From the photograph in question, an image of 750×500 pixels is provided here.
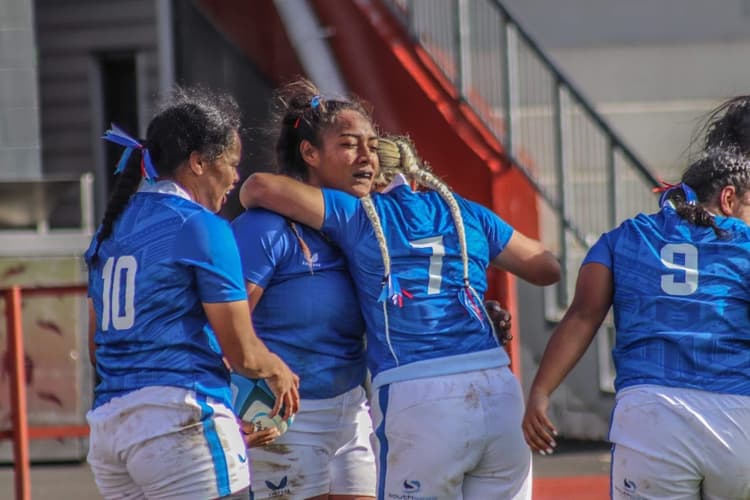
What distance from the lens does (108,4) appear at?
13.4 meters

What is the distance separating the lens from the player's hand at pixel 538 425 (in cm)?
401

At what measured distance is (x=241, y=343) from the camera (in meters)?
3.72

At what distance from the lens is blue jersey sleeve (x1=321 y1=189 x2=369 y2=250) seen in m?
4.19

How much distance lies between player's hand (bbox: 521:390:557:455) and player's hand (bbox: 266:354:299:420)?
0.74m

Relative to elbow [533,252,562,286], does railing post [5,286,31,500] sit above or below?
below

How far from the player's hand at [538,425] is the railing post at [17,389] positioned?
12.0ft

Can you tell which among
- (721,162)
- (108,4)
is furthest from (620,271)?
(108,4)

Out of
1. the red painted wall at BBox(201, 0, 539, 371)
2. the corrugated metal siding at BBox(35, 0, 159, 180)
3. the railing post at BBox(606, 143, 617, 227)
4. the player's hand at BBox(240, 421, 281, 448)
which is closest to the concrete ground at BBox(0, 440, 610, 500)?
the red painted wall at BBox(201, 0, 539, 371)

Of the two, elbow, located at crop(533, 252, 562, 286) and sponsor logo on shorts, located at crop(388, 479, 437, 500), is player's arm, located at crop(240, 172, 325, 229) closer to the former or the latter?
elbow, located at crop(533, 252, 562, 286)

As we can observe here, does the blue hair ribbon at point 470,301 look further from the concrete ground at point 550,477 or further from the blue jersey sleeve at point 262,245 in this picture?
the concrete ground at point 550,477

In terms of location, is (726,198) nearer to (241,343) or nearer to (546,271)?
(546,271)

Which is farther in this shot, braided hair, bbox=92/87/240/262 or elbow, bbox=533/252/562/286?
elbow, bbox=533/252/562/286

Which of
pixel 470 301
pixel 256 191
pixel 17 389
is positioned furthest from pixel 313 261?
pixel 17 389

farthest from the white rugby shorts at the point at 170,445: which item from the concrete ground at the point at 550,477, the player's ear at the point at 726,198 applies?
the concrete ground at the point at 550,477
